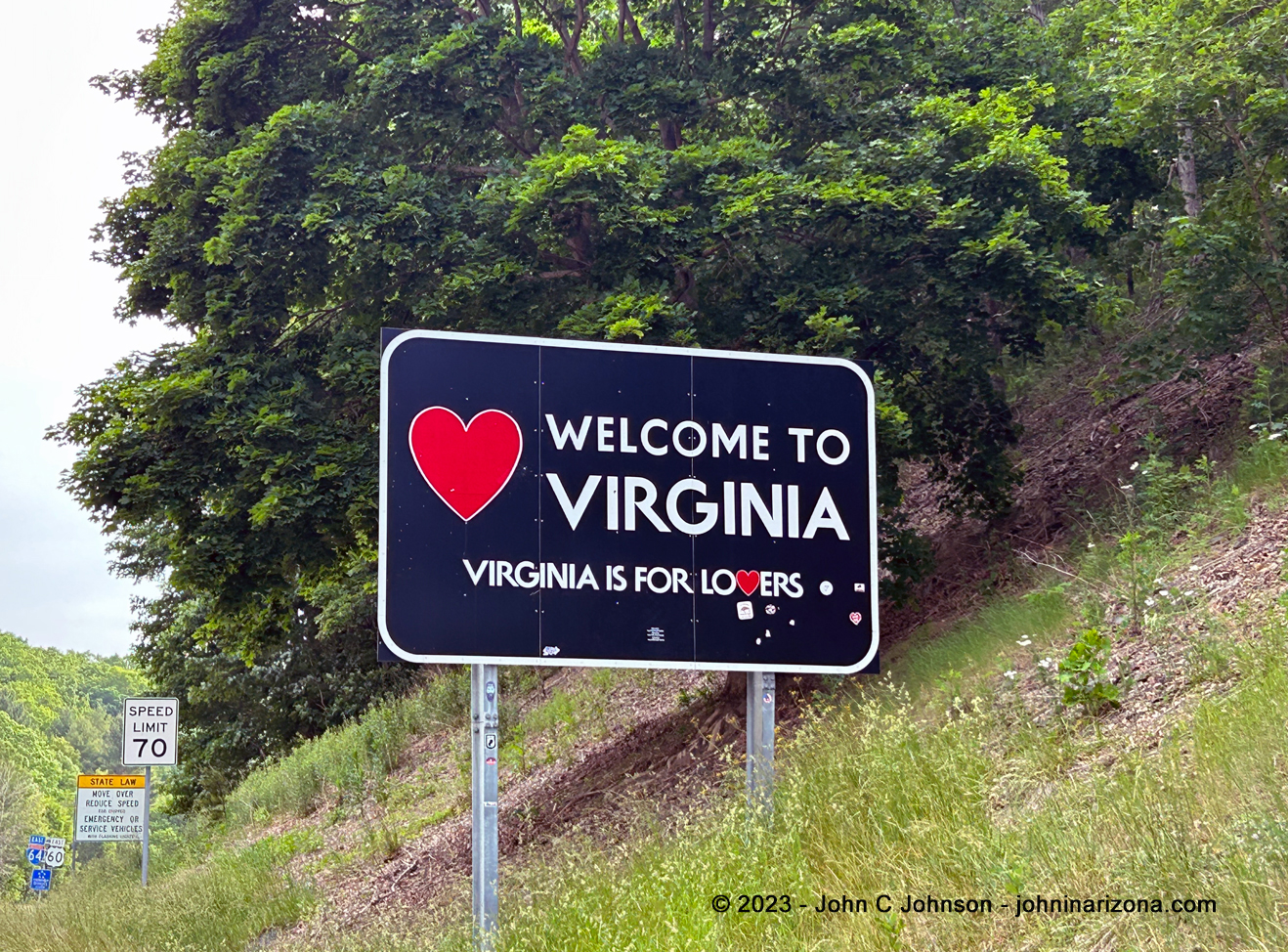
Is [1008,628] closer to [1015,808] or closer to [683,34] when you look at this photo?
[1015,808]

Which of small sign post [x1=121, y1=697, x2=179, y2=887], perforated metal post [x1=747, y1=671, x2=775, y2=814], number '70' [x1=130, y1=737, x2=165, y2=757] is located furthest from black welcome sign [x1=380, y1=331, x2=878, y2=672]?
number '70' [x1=130, y1=737, x2=165, y2=757]

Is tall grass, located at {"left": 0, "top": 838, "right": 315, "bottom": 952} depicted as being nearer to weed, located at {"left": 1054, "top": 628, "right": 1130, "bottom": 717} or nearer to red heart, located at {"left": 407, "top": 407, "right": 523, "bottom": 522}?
red heart, located at {"left": 407, "top": 407, "right": 523, "bottom": 522}

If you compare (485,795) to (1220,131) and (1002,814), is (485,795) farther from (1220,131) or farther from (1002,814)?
(1220,131)

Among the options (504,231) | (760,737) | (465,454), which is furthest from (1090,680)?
(504,231)

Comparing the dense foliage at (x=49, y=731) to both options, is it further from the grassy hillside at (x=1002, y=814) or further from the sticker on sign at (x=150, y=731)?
the grassy hillside at (x=1002, y=814)

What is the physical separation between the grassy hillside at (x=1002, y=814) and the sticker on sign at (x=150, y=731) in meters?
3.14

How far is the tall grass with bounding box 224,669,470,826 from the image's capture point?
66.9ft

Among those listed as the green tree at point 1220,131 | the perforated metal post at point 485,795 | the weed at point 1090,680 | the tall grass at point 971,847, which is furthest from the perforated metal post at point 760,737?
the green tree at point 1220,131

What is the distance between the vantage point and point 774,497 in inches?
360

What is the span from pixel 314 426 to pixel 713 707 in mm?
4988

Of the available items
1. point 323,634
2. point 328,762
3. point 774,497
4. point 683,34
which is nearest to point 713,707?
point 774,497

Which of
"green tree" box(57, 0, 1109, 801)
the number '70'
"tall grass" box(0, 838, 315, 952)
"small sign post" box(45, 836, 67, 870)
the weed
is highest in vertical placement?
"green tree" box(57, 0, 1109, 801)

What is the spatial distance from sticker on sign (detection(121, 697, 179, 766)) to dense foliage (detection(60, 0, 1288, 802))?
4228mm

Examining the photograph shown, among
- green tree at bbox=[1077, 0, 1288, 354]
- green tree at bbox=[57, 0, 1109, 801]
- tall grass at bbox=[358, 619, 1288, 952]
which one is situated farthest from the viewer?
green tree at bbox=[1077, 0, 1288, 354]
